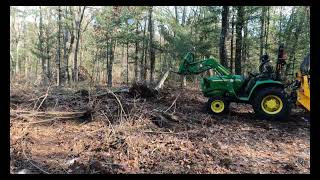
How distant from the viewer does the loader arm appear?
31.6ft

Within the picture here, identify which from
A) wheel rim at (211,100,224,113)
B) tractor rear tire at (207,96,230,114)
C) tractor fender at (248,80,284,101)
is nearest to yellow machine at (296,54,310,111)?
tractor fender at (248,80,284,101)

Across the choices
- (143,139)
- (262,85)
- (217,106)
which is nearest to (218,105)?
(217,106)

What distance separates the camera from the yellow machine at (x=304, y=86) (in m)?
8.41

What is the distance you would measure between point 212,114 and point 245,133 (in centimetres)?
185

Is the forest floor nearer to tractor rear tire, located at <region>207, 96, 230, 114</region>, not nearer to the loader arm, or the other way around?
tractor rear tire, located at <region>207, 96, 230, 114</region>

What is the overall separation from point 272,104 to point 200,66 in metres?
2.27

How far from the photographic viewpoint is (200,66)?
9859 millimetres

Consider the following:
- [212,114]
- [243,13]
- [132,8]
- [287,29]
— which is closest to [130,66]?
[132,8]

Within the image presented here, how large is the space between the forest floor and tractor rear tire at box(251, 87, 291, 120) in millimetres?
237

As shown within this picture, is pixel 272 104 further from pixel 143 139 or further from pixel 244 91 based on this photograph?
pixel 143 139

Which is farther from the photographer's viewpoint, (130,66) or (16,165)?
(130,66)

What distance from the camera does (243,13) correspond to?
16.8 m
